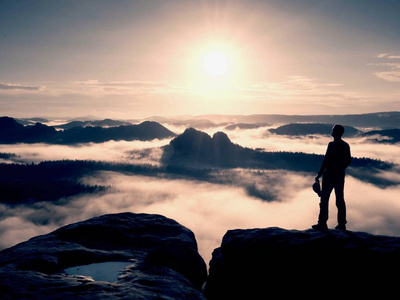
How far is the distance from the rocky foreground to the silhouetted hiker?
144 cm

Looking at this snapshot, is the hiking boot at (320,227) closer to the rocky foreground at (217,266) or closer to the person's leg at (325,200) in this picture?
the person's leg at (325,200)

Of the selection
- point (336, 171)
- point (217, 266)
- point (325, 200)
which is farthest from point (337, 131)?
point (217, 266)

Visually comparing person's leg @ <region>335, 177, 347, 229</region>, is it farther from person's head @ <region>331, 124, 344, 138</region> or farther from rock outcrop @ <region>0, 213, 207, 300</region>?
rock outcrop @ <region>0, 213, 207, 300</region>

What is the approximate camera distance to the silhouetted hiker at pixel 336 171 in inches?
516

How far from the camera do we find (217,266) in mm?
12500

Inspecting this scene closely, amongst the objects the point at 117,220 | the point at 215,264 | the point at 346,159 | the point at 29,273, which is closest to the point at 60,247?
the point at 29,273

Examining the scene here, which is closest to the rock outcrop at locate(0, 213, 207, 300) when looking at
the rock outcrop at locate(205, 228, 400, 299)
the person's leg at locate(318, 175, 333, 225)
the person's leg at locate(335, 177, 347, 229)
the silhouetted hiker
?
the rock outcrop at locate(205, 228, 400, 299)

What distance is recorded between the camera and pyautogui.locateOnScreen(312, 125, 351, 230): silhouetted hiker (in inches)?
516

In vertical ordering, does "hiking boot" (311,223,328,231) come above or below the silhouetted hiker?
below

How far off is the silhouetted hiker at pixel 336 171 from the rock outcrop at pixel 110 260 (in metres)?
6.45

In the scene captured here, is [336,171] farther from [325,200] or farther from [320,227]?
[320,227]

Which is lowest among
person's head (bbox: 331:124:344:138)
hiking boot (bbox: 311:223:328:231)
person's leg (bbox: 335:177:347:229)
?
hiking boot (bbox: 311:223:328:231)

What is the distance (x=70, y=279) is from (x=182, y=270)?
14.6 feet

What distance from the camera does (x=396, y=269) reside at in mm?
8984
